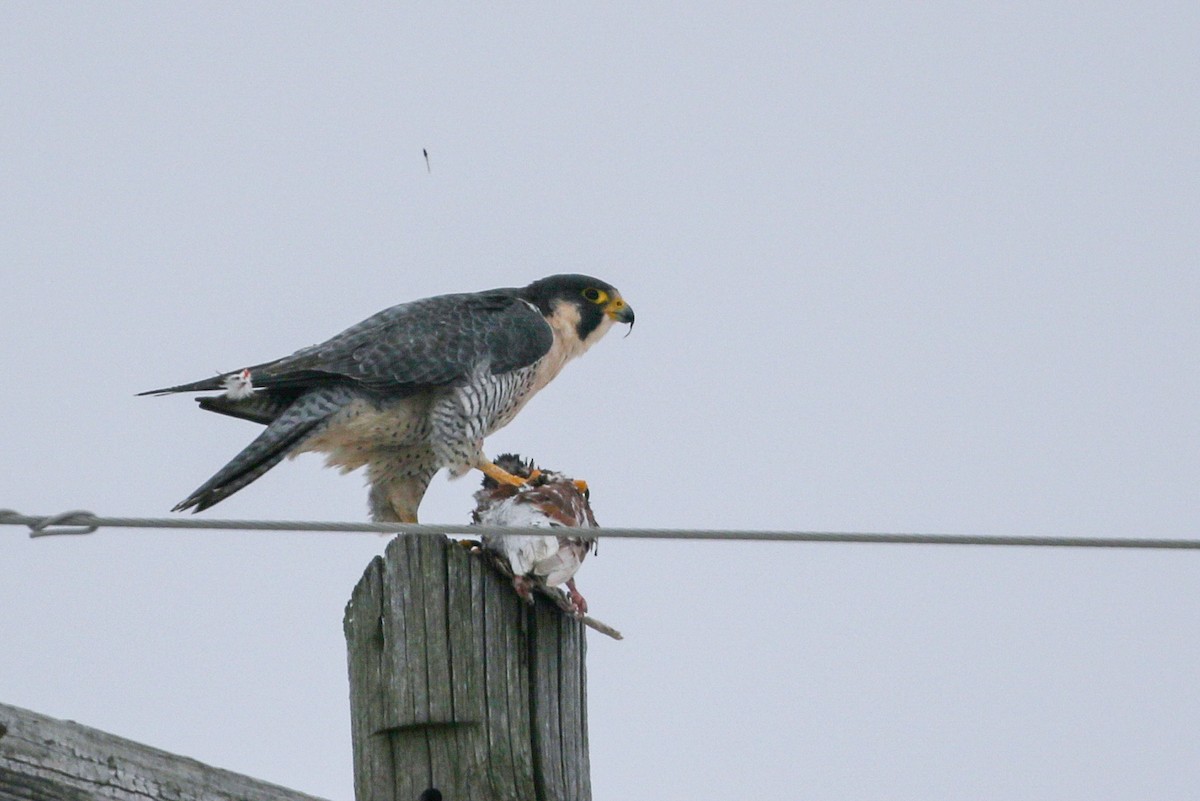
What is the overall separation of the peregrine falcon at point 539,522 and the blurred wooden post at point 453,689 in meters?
0.07

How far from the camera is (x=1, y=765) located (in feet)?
6.98

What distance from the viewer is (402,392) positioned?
5758 mm

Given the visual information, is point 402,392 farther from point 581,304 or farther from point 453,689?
point 453,689

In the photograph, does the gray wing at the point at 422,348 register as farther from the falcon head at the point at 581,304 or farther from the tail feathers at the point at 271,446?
the falcon head at the point at 581,304

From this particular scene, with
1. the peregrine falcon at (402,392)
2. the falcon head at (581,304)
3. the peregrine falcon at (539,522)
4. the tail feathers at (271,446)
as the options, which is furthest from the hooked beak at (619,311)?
the peregrine falcon at (539,522)

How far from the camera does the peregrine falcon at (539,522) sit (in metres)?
3.09

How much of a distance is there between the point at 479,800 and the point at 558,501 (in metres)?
1.27

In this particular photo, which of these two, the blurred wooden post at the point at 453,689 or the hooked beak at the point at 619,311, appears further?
the hooked beak at the point at 619,311

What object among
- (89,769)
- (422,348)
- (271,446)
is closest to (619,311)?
(422,348)

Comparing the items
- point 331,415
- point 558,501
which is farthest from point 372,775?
point 331,415

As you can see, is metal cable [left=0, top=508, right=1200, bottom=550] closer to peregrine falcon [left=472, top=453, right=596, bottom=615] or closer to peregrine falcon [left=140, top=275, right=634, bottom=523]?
peregrine falcon [left=472, top=453, right=596, bottom=615]

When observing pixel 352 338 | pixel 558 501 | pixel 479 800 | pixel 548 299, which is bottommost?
pixel 479 800

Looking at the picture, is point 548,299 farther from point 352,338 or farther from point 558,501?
point 558,501

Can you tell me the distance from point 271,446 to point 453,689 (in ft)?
8.60
